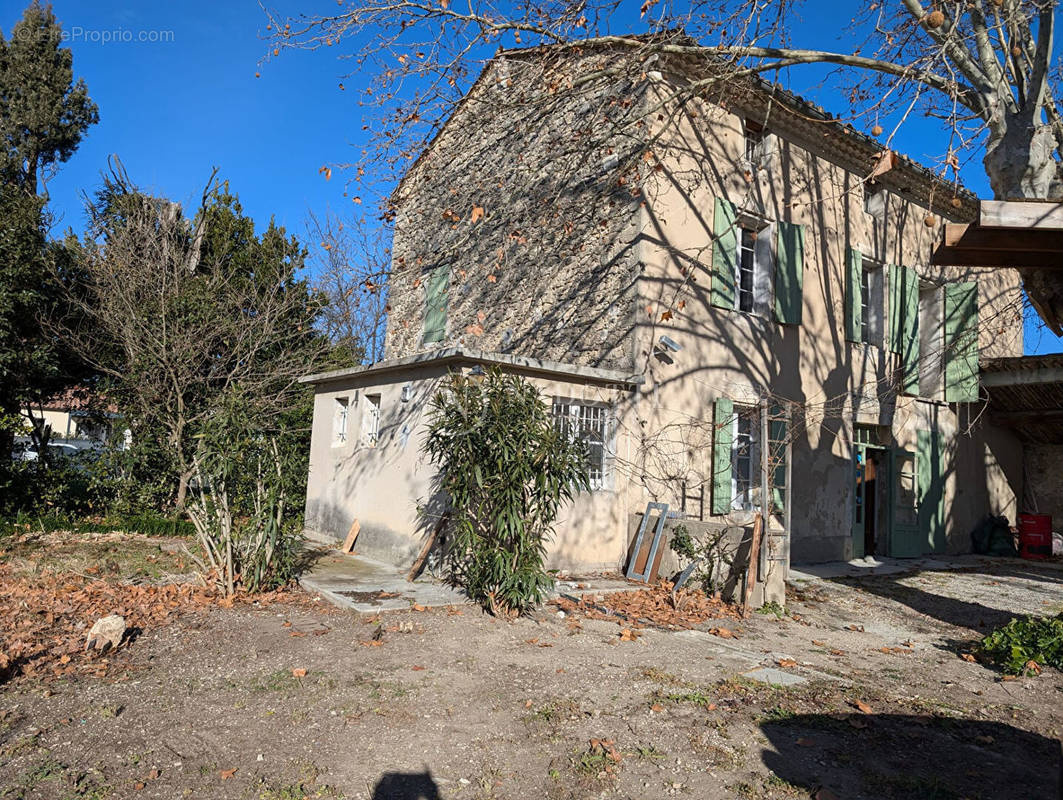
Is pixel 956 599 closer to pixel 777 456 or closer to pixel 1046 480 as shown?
pixel 777 456

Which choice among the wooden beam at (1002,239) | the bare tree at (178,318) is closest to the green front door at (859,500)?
the wooden beam at (1002,239)

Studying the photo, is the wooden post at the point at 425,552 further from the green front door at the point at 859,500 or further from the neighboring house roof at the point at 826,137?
the green front door at the point at 859,500

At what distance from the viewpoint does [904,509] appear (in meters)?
12.5

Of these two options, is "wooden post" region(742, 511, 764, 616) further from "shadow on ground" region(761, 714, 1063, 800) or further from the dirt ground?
"shadow on ground" region(761, 714, 1063, 800)

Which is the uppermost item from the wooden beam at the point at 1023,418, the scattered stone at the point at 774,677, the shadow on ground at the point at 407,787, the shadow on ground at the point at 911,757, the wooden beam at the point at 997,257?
the wooden beam at the point at 1023,418

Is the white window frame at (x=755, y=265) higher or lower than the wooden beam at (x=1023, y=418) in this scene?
higher

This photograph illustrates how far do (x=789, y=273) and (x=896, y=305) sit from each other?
2942 mm

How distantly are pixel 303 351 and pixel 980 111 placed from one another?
38.0 feet

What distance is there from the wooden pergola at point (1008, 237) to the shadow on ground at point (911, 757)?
9.18 ft

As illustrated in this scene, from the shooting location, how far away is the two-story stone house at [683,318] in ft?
29.2

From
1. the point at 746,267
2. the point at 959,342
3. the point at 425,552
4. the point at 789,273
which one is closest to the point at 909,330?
the point at 959,342

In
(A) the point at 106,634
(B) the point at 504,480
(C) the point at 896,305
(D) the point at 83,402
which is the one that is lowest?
(A) the point at 106,634

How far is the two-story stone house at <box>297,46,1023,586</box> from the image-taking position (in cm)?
890

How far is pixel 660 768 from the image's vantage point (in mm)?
3354
